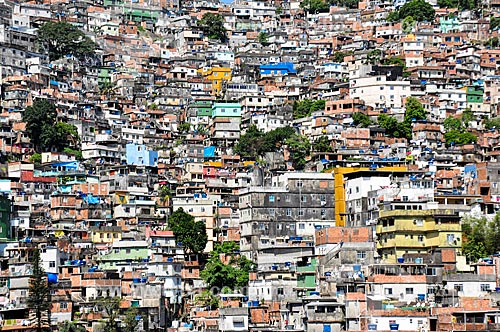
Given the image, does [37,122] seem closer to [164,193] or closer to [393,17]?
[164,193]

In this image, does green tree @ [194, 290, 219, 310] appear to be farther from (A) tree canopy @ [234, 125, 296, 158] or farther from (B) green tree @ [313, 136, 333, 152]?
(A) tree canopy @ [234, 125, 296, 158]

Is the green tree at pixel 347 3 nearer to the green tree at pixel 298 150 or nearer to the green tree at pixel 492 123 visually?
the green tree at pixel 492 123

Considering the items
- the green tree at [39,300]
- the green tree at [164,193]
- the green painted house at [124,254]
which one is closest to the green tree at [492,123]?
the green tree at [164,193]

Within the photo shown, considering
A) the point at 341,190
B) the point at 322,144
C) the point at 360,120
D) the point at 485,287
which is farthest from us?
the point at 360,120

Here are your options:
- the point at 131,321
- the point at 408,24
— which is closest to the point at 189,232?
the point at 131,321

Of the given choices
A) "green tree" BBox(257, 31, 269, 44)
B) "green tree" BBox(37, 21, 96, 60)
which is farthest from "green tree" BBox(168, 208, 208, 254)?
"green tree" BBox(257, 31, 269, 44)

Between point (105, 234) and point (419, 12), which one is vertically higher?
point (419, 12)

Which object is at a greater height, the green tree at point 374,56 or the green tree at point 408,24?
the green tree at point 408,24
